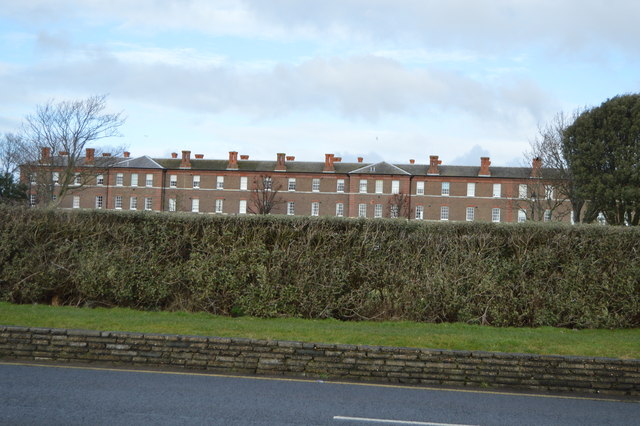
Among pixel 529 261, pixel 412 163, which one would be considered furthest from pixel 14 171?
pixel 529 261

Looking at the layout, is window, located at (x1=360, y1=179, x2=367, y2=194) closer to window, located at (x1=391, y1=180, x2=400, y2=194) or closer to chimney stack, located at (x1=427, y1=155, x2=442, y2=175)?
window, located at (x1=391, y1=180, x2=400, y2=194)

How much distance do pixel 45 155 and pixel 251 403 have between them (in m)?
50.5

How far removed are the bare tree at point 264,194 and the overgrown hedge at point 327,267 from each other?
6667 cm

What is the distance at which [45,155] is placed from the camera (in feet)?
174

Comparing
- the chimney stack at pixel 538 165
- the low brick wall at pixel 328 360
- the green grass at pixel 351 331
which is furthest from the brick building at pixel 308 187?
the low brick wall at pixel 328 360

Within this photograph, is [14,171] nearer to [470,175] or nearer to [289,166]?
[289,166]

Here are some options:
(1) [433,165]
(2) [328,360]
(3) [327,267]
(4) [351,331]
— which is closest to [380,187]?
(1) [433,165]

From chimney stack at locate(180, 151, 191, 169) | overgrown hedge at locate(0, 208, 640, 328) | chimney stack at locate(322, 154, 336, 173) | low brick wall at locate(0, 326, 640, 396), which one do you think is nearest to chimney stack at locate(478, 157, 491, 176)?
chimney stack at locate(322, 154, 336, 173)

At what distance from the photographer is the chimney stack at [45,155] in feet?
172

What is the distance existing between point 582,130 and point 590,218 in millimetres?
5806

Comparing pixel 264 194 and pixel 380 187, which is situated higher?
pixel 380 187

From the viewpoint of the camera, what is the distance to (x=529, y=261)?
15.6 m

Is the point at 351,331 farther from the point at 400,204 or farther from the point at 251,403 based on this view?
the point at 400,204

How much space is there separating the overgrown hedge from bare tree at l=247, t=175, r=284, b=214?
66669 mm
